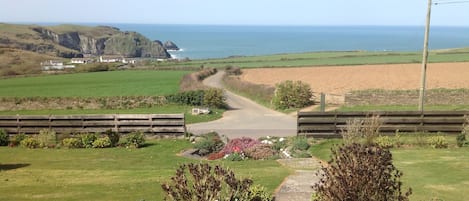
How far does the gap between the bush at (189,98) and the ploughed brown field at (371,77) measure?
48.7 feet

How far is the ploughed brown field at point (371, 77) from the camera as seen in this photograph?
52.8 meters

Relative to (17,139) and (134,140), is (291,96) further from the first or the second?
(17,139)

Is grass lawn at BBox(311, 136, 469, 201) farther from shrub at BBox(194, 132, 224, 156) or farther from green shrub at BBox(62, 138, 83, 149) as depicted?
green shrub at BBox(62, 138, 83, 149)

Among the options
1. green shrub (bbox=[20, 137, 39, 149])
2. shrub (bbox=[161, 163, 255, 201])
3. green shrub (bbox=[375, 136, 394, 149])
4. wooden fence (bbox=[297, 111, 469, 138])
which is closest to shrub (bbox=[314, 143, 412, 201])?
shrub (bbox=[161, 163, 255, 201])

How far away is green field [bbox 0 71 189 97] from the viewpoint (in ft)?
158

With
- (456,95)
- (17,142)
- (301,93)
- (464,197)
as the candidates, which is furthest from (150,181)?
(456,95)

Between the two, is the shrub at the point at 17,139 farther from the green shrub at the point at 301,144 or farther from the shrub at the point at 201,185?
the shrub at the point at 201,185

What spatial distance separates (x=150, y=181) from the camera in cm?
1503

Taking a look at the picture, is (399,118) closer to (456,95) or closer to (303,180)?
(303,180)

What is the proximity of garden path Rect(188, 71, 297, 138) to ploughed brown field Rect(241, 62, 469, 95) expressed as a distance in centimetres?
1260

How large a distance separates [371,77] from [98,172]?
52851mm

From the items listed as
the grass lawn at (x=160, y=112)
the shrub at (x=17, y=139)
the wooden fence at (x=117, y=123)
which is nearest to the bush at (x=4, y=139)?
the shrub at (x=17, y=139)

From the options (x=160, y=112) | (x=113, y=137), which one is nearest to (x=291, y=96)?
(x=160, y=112)

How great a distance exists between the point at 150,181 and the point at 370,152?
30.0ft
